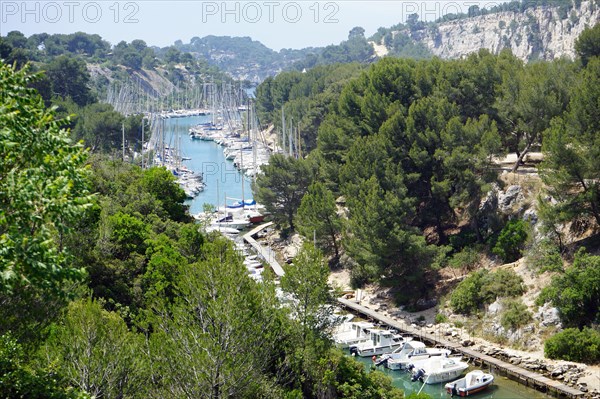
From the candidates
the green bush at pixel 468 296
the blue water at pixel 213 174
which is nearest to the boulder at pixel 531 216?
the green bush at pixel 468 296

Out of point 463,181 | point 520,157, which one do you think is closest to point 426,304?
point 463,181

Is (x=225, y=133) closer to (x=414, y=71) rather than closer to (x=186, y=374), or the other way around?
(x=414, y=71)

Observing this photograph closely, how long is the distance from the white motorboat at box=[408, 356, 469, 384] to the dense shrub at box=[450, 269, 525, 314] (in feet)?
15.1

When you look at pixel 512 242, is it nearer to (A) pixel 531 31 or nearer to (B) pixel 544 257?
(B) pixel 544 257

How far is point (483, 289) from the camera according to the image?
36094 millimetres

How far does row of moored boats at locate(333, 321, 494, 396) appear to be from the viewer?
30.0m

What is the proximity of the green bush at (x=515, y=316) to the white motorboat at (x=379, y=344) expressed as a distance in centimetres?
440

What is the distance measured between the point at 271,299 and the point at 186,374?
5.19m

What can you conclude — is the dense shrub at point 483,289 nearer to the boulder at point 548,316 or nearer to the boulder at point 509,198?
the boulder at point 548,316

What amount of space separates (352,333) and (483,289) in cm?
633

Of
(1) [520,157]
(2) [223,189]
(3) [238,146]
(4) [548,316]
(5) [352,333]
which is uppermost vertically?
(1) [520,157]

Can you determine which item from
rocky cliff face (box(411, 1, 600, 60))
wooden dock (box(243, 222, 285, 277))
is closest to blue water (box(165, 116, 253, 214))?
wooden dock (box(243, 222, 285, 277))

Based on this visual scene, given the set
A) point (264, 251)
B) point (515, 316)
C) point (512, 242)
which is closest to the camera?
point (515, 316)

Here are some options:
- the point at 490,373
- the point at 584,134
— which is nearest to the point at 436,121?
the point at 584,134
